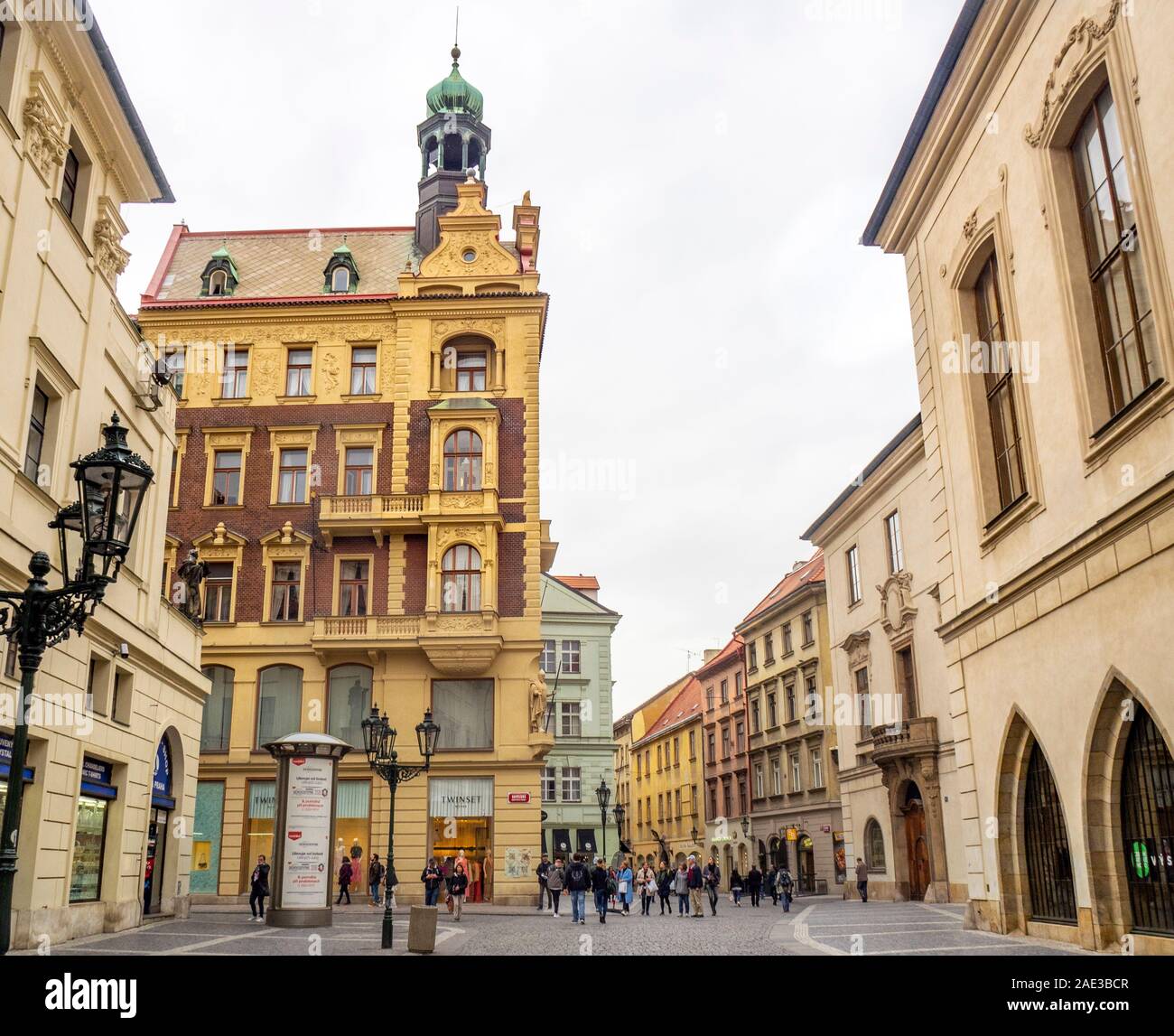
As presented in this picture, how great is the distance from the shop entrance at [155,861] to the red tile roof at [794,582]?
32.7m

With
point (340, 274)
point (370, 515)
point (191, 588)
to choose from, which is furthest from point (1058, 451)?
point (340, 274)

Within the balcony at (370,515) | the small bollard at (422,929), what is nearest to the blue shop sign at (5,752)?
the small bollard at (422,929)

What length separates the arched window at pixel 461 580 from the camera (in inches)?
1405

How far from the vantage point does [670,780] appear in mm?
79562

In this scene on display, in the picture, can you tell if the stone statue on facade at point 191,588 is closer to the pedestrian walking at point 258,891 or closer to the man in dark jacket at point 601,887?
the pedestrian walking at point 258,891

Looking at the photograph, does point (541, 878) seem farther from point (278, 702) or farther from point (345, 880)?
point (278, 702)

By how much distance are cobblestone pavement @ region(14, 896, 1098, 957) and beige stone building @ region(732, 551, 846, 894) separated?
55.1ft

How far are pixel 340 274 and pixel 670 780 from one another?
168 feet

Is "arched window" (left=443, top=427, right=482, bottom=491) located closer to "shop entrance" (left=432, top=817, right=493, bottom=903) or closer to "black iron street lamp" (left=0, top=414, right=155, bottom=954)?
"shop entrance" (left=432, top=817, right=493, bottom=903)
